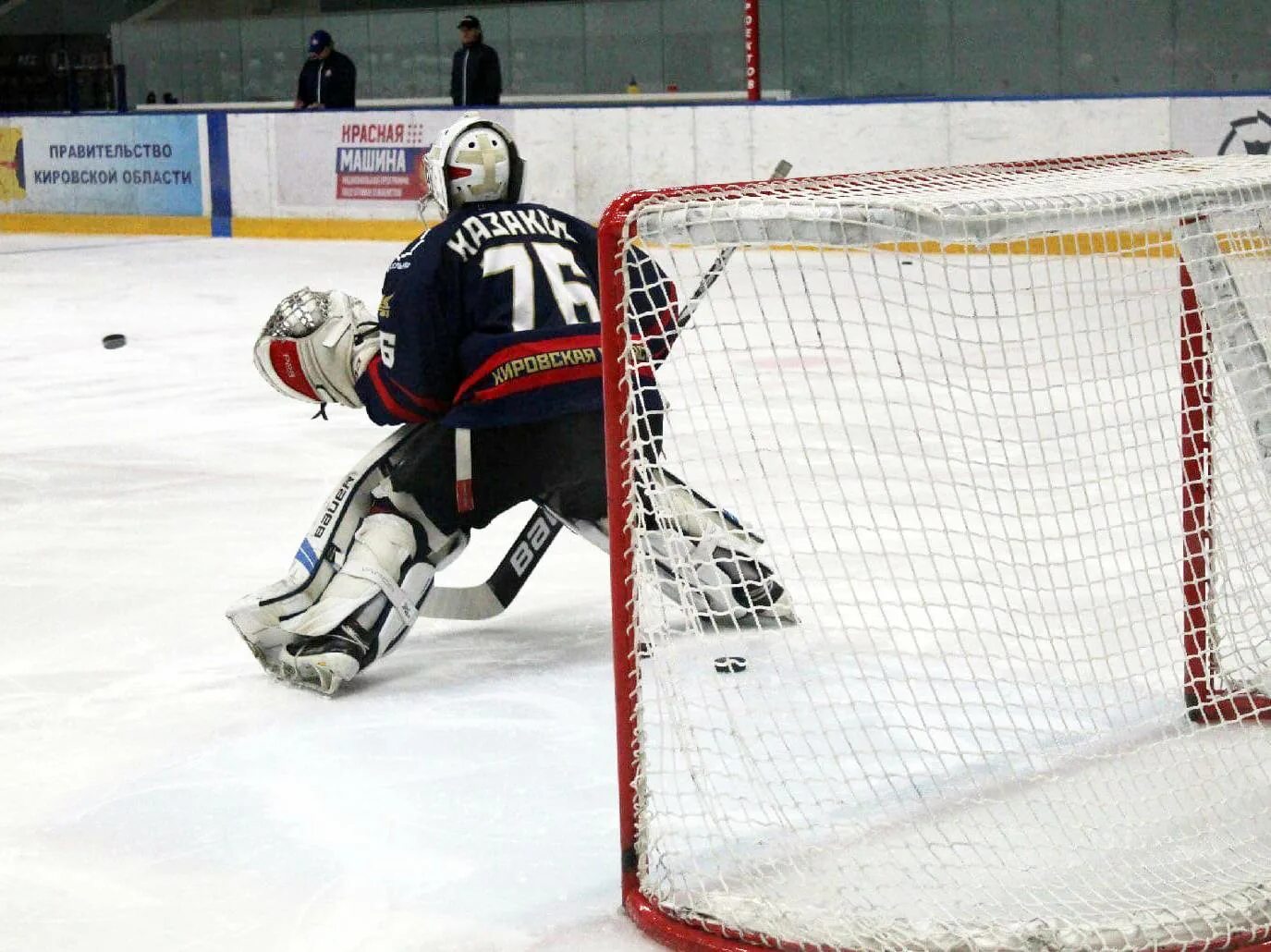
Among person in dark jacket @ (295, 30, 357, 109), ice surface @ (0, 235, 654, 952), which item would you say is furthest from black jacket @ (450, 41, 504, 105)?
ice surface @ (0, 235, 654, 952)

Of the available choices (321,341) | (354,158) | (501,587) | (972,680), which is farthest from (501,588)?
(354,158)

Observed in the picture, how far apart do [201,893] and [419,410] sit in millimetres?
1061

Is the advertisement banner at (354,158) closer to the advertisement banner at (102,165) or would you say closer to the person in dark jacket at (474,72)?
the person in dark jacket at (474,72)

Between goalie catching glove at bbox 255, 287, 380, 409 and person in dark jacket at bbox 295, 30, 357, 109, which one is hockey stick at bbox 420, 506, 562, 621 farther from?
person in dark jacket at bbox 295, 30, 357, 109

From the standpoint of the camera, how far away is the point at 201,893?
2354mm

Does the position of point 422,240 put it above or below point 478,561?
above

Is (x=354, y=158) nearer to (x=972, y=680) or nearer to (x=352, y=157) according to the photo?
(x=352, y=157)

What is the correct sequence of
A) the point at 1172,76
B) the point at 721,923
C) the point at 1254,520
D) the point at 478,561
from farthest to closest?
1. the point at 1172,76
2. the point at 478,561
3. the point at 1254,520
4. the point at 721,923

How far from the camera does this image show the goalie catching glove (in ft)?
11.0

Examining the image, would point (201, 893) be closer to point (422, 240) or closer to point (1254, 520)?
point (422, 240)

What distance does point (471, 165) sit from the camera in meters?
3.23

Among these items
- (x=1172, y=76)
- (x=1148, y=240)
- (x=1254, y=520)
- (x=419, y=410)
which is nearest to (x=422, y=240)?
(x=419, y=410)

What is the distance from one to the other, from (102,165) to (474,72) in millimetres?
3011

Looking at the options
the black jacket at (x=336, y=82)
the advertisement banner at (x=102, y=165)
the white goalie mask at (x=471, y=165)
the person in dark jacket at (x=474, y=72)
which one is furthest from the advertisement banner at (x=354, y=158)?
the white goalie mask at (x=471, y=165)
